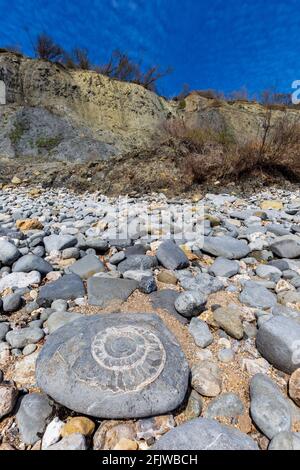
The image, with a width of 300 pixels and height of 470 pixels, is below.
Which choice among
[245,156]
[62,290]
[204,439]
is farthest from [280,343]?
[245,156]

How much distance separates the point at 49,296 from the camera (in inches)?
69.7

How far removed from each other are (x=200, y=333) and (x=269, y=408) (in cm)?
49

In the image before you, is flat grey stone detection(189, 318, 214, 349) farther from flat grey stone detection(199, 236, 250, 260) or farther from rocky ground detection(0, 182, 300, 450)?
flat grey stone detection(199, 236, 250, 260)

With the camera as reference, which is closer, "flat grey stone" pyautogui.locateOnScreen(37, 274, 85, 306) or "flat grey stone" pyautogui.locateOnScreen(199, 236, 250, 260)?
"flat grey stone" pyautogui.locateOnScreen(37, 274, 85, 306)

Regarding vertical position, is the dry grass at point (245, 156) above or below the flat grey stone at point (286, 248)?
above

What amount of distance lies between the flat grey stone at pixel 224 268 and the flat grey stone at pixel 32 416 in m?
1.41

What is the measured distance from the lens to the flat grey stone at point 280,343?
1.22m

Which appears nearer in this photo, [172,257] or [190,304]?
[190,304]

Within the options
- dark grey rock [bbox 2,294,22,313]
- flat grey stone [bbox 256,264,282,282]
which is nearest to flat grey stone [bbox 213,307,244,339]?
flat grey stone [bbox 256,264,282,282]

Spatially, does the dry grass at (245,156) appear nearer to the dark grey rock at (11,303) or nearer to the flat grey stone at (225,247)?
the flat grey stone at (225,247)

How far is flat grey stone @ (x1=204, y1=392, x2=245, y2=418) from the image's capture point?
1060 mm

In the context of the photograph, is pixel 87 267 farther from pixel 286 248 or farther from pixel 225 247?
pixel 286 248

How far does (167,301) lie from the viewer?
5.66 ft

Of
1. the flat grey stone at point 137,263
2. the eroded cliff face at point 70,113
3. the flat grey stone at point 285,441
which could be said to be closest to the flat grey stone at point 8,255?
the flat grey stone at point 137,263
